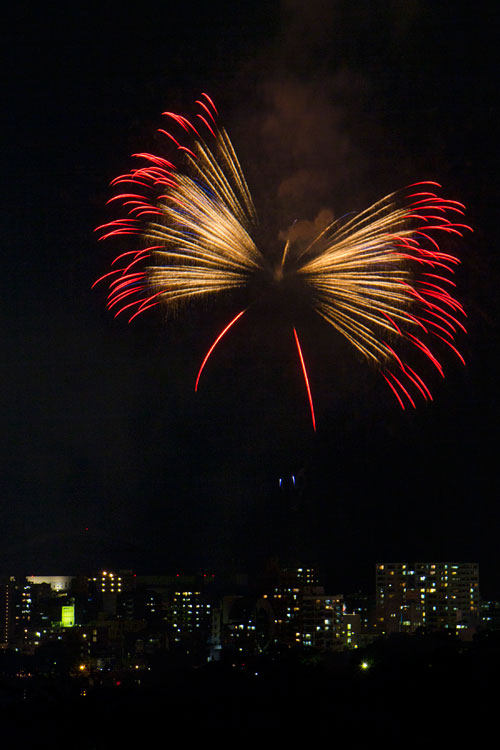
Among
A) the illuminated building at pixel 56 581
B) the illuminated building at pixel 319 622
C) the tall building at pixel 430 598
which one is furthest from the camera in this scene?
the illuminated building at pixel 56 581

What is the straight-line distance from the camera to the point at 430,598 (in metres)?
48.3

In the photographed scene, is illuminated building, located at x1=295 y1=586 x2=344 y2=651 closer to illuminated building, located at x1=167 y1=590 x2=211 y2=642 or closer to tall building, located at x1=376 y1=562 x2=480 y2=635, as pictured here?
tall building, located at x1=376 y1=562 x2=480 y2=635

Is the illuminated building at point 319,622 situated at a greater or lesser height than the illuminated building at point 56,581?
lesser

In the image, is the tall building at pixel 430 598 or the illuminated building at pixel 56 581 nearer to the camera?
the tall building at pixel 430 598

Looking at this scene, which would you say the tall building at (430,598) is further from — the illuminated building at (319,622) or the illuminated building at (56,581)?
the illuminated building at (56,581)

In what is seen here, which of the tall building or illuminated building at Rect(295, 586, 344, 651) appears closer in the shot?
illuminated building at Rect(295, 586, 344, 651)

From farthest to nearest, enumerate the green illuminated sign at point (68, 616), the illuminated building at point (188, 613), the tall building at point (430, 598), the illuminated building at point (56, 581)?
the illuminated building at point (56, 581)
the illuminated building at point (188, 613)
the green illuminated sign at point (68, 616)
the tall building at point (430, 598)

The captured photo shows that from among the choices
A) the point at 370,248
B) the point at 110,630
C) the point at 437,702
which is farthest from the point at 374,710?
the point at 110,630

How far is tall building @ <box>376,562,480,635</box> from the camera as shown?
4722 cm

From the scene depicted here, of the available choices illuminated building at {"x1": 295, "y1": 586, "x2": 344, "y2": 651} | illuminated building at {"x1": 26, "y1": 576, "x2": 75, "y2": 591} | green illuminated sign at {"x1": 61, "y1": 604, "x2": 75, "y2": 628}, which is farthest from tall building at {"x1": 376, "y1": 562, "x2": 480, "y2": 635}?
illuminated building at {"x1": 26, "y1": 576, "x2": 75, "y2": 591}

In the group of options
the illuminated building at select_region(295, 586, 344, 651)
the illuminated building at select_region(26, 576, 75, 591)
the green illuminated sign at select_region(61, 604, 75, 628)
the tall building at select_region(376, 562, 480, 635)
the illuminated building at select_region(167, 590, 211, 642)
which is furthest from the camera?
the illuminated building at select_region(26, 576, 75, 591)

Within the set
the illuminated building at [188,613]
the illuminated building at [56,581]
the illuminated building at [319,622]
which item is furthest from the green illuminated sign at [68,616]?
the illuminated building at [319,622]

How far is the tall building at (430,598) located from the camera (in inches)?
1859

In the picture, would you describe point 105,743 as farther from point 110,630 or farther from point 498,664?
point 110,630
